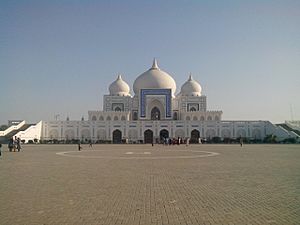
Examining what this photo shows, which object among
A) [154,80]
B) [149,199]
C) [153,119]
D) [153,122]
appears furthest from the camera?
[154,80]

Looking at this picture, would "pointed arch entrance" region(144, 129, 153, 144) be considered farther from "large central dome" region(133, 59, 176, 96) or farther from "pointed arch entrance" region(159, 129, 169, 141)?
"large central dome" region(133, 59, 176, 96)

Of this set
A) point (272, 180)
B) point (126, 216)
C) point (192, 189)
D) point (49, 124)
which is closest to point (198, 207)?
point (126, 216)

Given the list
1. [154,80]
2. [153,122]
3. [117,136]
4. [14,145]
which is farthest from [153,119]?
[14,145]

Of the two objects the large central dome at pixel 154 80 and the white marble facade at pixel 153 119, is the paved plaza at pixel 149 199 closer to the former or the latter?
the white marble facade at pixel 153 119

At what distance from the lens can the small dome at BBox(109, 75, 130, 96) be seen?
76812 millimetres

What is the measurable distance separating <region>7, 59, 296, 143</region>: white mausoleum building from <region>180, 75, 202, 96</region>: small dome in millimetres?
2768

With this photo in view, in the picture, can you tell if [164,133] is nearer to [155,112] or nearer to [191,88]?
[155,112]

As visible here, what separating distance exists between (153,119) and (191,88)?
41.6 ft

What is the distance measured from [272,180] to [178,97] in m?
63.4

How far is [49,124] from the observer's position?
2527 inches

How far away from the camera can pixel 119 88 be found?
7700cm

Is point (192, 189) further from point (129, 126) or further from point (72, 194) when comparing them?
point (129, 126)

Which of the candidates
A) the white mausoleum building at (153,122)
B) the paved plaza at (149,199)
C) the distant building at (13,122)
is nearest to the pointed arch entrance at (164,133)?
the white mausoleum building at (153,122)

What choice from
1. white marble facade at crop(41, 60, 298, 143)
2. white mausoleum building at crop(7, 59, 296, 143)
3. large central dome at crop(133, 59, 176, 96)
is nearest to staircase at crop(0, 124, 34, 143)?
white mausoleum building at crop(7, 59, 296, 143)
